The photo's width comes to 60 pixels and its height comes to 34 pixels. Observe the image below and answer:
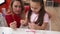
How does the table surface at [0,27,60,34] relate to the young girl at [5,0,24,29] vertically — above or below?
below

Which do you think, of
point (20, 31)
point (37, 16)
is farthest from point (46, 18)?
point (20, 31)

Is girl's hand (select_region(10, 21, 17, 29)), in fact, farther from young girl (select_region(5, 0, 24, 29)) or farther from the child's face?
the child's face

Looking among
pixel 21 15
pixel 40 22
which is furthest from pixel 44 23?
pixel 21 15

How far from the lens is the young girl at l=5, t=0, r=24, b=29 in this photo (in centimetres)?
68

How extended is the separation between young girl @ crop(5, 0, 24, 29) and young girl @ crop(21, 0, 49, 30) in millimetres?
46

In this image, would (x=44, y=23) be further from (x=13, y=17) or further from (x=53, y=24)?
(x=13, y=17)

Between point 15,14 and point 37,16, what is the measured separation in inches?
4.7

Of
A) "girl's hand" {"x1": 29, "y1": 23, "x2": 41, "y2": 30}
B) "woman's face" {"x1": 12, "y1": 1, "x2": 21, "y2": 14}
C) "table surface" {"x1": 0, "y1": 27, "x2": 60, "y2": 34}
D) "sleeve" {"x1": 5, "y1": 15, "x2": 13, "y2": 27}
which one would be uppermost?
"woman's face" {"x1": 12, "y1": 1, "x2": 21, "y2": 14}

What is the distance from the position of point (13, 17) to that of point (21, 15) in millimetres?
46

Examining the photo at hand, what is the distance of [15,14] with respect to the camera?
0.70 metres

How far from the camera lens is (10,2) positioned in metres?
0.69

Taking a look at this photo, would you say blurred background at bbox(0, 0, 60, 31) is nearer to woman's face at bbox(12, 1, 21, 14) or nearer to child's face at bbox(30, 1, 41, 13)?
child's face at bbox(30, 1, 41, 13)

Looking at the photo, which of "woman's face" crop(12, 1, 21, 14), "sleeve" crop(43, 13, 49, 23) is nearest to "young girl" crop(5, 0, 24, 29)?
"woman's face" crop(12, 1, 21, 14)

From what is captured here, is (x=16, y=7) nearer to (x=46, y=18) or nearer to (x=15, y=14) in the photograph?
(x=15, y=14)
